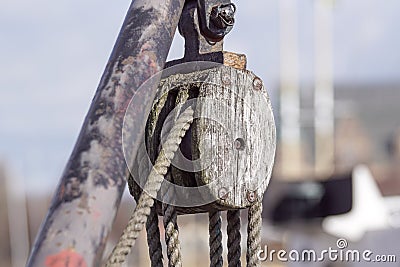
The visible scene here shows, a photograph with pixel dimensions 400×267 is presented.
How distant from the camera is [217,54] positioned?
1.42 m

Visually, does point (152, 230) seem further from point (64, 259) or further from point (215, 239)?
point (64, 259)

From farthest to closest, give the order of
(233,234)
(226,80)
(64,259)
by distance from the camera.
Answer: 1. (233,234)
2. (226,80)
3. (64,259)

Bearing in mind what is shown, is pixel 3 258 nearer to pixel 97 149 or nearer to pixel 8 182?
pixel 8 182

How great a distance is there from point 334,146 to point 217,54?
26.4 m

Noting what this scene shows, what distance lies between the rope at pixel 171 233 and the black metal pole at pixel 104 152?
234mm

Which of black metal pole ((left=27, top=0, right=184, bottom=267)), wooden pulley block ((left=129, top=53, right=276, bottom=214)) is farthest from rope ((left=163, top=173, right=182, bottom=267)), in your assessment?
black metal pole ((left=27, top=0, right=184, bottom=267))

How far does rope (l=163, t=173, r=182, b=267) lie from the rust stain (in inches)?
12.6

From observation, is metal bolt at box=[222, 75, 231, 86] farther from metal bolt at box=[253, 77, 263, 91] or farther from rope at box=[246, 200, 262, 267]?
rope at box=[246, 200, 262, 267]

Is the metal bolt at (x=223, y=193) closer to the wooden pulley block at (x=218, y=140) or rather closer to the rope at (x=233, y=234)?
the wooden pulley block at (x=218, y=140)

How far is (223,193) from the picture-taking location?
1.35 metres

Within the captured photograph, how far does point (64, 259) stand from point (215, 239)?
0.48 m

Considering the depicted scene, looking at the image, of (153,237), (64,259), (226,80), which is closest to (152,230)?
(153,237)

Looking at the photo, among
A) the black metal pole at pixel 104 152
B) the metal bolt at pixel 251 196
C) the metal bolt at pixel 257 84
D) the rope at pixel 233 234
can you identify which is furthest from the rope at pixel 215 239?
the black metal pole at pixel 104 152

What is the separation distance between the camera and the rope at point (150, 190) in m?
1.18
